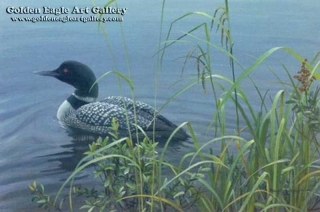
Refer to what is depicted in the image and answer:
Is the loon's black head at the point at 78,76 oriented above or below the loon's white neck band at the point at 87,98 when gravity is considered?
above

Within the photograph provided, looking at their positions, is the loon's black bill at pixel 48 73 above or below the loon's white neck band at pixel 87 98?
above

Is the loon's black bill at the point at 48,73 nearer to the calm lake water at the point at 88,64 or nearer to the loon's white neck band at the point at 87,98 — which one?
the calm lake water at the point at 88,64

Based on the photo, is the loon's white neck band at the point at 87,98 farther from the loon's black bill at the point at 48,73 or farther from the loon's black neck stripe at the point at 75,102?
the loon's black bill at the point at 48,73

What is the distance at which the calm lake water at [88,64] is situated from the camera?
7.72 ft

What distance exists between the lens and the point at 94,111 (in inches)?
95.9

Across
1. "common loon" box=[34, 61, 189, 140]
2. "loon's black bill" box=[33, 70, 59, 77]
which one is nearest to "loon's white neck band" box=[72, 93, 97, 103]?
"common loon" box=[34, 61, 189, 140]

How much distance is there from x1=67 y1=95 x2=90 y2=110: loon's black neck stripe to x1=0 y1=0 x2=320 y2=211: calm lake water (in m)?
0.03

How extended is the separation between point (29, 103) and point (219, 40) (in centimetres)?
74

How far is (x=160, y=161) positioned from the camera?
87.2 inches

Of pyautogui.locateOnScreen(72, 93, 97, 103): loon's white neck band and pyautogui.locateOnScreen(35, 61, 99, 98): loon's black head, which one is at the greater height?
pyautogui.locateOnScreen(35, 61, 99, 98): loon's black head

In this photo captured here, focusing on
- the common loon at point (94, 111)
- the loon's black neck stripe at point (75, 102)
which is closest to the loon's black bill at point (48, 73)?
the common loon at point (94, 111)

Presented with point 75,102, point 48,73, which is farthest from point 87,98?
point 48,73

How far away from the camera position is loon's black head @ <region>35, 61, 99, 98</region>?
7.79 feet

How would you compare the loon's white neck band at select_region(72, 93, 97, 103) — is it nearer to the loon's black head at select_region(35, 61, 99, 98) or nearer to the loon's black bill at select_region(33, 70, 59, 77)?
the loon's black head at select_region(35, 61, 99, 98)
